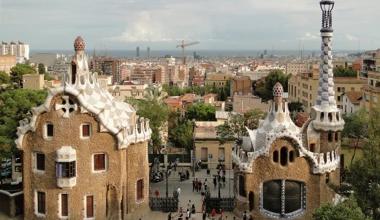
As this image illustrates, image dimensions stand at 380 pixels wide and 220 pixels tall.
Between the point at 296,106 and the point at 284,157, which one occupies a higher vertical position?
the point at 284,157

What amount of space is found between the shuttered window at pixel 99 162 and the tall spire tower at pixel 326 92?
12882 mm

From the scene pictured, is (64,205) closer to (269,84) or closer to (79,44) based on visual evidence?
(79,44)

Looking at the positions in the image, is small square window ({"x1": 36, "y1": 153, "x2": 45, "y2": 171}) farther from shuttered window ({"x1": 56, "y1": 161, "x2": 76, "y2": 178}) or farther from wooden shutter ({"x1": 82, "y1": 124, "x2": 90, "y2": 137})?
wooden shutter ({"x1": 82, "y1": 124, "x2": 90, "y2": 137})

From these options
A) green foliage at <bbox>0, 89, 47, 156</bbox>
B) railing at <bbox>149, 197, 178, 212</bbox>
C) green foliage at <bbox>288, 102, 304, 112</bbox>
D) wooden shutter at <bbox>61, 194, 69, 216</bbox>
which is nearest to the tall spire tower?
railing at <bbox>149, 197, 178, 212</bbox>

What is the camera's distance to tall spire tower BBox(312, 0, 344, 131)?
37469mm

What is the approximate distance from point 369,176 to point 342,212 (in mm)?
5712

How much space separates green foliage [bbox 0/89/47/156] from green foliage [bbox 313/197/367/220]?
23748 millimetres

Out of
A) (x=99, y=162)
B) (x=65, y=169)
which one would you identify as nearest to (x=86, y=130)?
(x=99, y=162)

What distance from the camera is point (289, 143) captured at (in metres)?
35.6

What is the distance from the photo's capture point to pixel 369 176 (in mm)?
31031

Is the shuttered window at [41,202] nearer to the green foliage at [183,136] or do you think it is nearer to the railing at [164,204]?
the railing at [164,204]

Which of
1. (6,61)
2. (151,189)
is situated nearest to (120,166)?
(151,189)

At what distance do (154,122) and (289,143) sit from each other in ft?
62.8

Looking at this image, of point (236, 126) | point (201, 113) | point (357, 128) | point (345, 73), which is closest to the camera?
point (357, 128)
